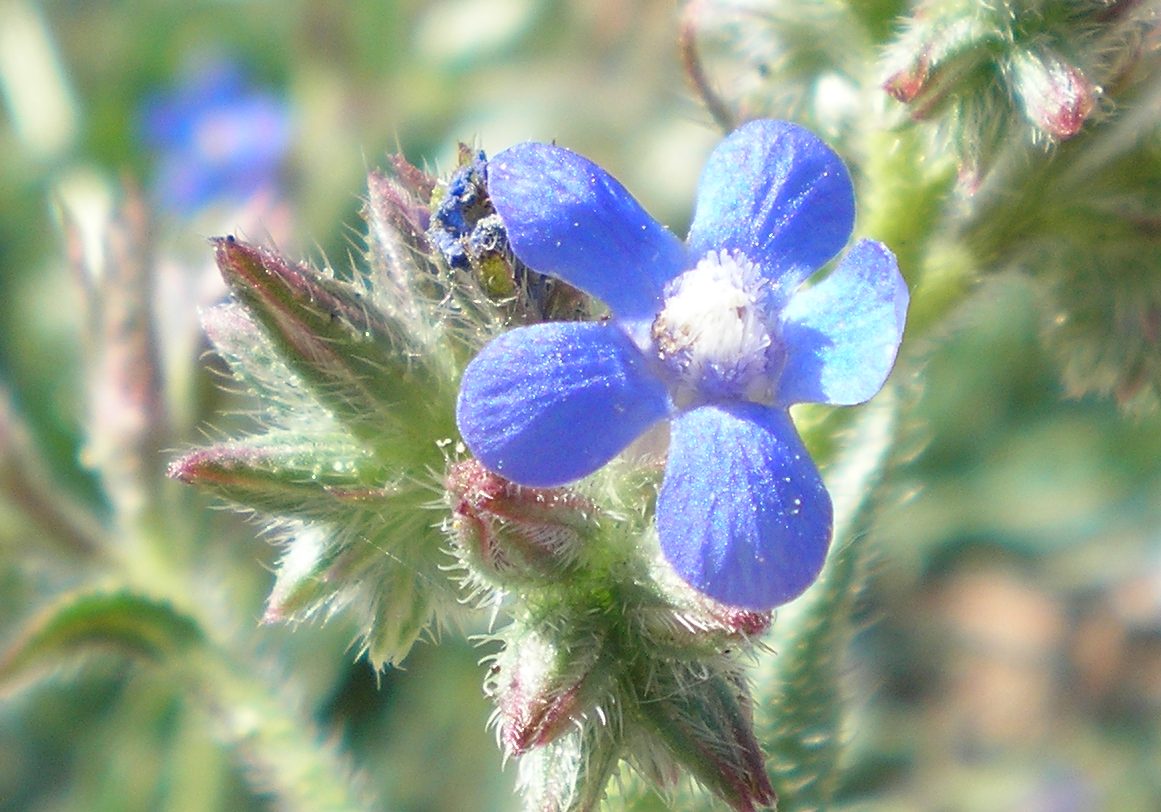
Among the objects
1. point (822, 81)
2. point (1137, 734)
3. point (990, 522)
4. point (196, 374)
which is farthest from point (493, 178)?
point (1137, 734)

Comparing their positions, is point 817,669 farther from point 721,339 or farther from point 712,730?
point 721,339

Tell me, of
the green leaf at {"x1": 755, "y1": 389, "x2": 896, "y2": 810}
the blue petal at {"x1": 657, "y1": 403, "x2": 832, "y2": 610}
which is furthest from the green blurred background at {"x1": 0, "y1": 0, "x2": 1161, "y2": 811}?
the blue petal at {"x1": 657, "y1": 403, "x2": 832, "y2": 610}

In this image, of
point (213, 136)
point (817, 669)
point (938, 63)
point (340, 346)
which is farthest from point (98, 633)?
point (213, 136)

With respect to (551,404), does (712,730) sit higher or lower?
lower

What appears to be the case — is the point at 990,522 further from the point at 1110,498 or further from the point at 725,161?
the point at 725,161

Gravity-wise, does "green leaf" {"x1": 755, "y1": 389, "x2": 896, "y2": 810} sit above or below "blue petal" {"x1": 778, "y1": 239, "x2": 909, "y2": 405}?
below

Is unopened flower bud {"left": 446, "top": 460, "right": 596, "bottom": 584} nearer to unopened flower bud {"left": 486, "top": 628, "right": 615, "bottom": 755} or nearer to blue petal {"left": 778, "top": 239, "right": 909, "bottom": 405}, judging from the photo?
unopened flower bud {"left": 486, "top": 628, "right": 615, "bottom": 755}
